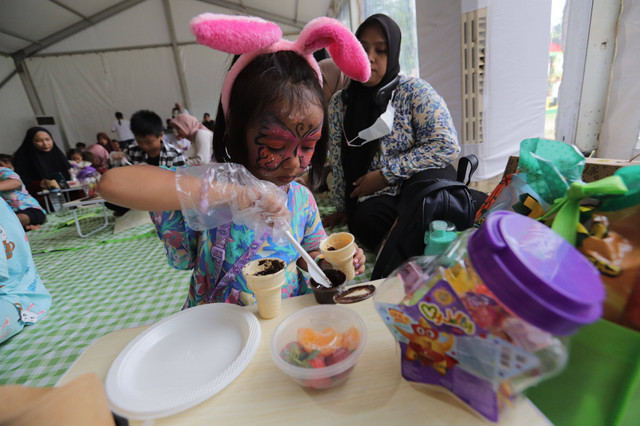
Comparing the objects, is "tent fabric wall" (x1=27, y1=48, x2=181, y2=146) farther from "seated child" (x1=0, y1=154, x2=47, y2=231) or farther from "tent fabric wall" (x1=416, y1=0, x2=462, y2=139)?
"tent fabric wall" (x1=416, y1=0, x2=462, y2=139)

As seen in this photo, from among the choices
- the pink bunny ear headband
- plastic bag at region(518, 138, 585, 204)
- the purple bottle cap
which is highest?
the pink bunny ear headband

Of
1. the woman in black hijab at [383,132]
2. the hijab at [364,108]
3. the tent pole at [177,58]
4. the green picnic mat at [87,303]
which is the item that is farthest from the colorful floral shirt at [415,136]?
the tent pole at [177,58]

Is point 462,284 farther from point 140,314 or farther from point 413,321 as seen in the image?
point 140,314

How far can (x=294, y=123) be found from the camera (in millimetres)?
843

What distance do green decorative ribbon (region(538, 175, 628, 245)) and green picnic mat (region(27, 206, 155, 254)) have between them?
3510 millimetres

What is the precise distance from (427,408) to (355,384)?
Answer: 0.38ft

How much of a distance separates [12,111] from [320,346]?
12799 millimetres

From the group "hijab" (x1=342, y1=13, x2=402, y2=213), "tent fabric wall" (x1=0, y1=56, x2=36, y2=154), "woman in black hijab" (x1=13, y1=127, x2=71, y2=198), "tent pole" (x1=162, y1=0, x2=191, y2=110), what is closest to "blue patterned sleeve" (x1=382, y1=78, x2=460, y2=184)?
"hijab" (x1=342, y1=13, x2=402, y2=213)

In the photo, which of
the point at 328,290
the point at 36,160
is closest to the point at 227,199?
the point at 328,290

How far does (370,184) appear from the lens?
7.05ft

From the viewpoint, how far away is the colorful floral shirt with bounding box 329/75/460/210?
1.87 metres

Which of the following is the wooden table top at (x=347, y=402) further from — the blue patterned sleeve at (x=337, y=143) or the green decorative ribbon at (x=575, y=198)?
the blue patterned sleeve at (x=337, y=143)

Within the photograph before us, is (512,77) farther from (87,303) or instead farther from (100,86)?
(100,86)

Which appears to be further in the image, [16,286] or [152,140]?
[152,140]
